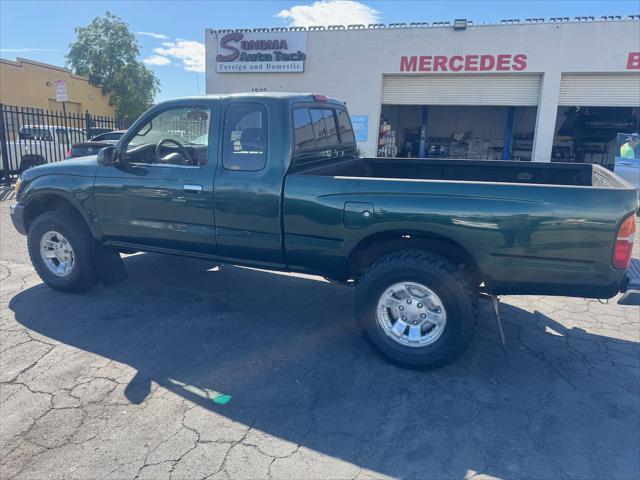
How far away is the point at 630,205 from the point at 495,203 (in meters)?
0.81

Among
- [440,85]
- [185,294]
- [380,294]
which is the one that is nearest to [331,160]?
[380,294]

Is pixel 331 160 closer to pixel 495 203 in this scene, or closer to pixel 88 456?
pixel 495 203

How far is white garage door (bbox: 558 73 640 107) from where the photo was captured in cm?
1384

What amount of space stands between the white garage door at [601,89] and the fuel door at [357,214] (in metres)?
13.6

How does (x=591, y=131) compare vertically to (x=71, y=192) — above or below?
above

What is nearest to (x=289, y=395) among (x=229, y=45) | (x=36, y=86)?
(x=229, y=45)

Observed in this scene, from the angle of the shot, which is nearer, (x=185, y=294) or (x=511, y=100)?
(x=185, y=294)

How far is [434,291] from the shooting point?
3398 millimetres

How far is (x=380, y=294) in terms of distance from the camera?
3.57 meters

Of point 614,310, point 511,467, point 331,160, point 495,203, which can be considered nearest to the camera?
point 511,467

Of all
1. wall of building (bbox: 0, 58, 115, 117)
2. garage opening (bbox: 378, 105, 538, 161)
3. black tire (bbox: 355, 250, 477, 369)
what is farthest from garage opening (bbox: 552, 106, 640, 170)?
wall of building (bbox: 0, 58, 115, 117)

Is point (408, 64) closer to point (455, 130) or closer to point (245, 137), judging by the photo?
point (455, 130)

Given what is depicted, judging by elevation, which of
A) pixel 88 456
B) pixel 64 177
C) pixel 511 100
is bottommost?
pixel 88 456

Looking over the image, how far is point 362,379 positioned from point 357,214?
1.23 m
